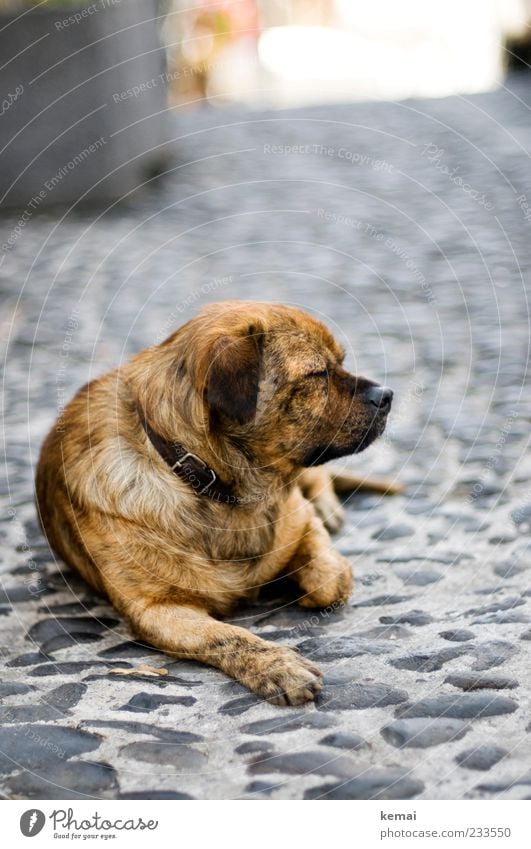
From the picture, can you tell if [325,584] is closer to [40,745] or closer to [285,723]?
[285,723]

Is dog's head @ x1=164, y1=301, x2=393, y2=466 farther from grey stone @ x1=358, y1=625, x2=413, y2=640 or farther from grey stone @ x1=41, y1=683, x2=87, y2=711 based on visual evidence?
grey stone @ x1=41, y1=683, x2=87, y2=711

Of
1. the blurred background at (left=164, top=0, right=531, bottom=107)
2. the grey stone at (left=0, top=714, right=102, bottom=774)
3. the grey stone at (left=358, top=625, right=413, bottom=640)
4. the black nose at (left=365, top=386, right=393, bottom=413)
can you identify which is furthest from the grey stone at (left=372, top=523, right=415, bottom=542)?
the blurred background at (left=164, top=0, right=531, bottom=107)

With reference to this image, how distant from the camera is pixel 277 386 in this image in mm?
4559

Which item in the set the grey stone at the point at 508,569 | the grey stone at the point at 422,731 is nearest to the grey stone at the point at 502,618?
the grey stone at the point at 508,569

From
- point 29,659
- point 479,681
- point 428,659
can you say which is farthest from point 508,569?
point 29,659

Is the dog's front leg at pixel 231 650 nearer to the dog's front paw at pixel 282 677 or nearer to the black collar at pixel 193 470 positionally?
the dog's front paw at pixel 282 677

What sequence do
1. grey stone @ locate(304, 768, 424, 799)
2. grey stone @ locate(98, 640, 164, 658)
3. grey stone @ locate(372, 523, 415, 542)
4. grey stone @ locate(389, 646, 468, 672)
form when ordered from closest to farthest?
1. grey stone @ locate(304, 768, 424, 799)
2. grey stone @ locate(389, 646, 468, 672)
3. grey stone @ locate(98, 640, 164, 658)
4. grey stone @ locate(372, 523, 415, 542)

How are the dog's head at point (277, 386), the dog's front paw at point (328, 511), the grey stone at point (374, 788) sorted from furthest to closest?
the dog's front paw at point (328, 511), the dog's head at point (277, 386), the grey stone at point (374, 788)

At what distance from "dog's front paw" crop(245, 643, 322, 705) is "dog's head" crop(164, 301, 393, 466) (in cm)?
97

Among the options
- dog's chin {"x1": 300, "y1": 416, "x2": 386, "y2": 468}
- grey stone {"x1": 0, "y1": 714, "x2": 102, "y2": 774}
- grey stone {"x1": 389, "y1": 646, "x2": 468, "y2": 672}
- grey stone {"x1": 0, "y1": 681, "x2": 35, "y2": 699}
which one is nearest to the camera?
grey stone {"x1": 0, "y1": 714, "x2": 102, "y2": 774}

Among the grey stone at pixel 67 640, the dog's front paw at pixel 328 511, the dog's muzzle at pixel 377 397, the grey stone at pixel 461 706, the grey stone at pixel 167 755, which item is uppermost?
the dog's muzzle at pixel 377 397

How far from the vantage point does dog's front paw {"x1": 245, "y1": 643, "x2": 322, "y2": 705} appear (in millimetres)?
3973

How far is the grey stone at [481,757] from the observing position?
346cm
